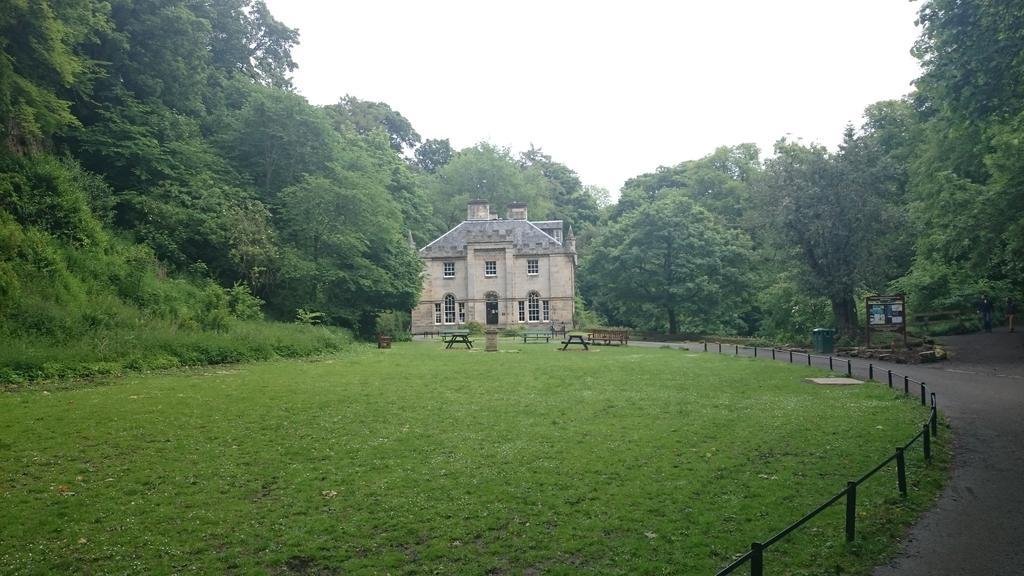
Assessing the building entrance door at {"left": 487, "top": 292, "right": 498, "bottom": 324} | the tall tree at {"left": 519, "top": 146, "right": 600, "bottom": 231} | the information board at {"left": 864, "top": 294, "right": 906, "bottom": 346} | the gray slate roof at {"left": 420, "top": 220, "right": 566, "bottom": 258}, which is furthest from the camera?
the tall tree at {"left": 519, "top": 146, "right": 600, "bottom": 231}

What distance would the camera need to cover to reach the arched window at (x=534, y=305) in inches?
2208

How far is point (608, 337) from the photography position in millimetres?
35094

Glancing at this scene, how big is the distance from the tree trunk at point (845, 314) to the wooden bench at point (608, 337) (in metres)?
9.76

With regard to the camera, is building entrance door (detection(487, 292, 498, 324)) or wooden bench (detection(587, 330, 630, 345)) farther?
building entrance door (detection(487, 292, 498, 324))

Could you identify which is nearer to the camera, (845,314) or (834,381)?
(834,381)

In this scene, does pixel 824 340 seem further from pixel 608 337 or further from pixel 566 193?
pixel 566 193

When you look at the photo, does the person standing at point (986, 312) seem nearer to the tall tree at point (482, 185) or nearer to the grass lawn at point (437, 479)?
the grass lawn at point (437, 479)

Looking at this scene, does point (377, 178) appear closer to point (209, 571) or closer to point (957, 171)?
point (957, 171)

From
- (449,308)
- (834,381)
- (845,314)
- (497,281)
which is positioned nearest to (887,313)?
(845,314)

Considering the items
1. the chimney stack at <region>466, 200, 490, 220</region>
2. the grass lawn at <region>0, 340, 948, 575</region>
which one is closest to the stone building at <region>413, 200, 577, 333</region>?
the chimney stack at <region>466, 200, 490, 220</region>

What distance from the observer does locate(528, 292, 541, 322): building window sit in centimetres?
5609

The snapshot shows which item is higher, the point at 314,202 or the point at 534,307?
the point at 314,202

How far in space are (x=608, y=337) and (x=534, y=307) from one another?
70.7ft

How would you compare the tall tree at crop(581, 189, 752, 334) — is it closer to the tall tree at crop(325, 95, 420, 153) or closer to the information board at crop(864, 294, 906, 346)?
the information board at crop(864, 294, 906, 346)
